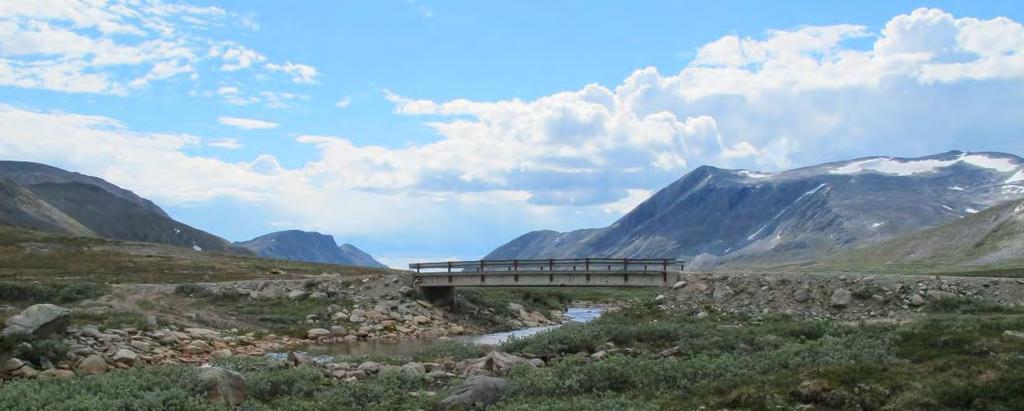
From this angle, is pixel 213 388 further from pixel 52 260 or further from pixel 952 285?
pixel 52 260

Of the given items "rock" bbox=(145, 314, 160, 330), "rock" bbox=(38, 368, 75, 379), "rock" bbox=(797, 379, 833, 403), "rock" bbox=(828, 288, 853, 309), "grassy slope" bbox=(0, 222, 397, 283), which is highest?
"grassy slope" bbox=(0, 222, 397, 283)

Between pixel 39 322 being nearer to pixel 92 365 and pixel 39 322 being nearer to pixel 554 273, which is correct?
pixel 92 365

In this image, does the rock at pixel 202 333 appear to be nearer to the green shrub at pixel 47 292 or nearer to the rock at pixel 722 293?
the green shrub at pixel 47 292

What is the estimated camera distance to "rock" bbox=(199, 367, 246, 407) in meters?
19.6

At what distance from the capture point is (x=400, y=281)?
59125 millimetres

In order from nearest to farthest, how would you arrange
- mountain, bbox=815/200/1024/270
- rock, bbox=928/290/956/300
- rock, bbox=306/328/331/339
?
1. rock, bbox=928/290/956/300
2. rock, bbox=306/328/331/339
3. mountain, bbox=815/200/1024/270

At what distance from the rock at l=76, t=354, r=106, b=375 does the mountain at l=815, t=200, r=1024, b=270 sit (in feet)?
408

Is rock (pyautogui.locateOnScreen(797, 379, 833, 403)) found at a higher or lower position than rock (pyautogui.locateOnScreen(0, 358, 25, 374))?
higher

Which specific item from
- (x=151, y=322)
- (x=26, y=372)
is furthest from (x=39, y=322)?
(x=151, y=322)

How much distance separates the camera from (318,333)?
147ft

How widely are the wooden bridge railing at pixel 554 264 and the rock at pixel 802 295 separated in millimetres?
7673

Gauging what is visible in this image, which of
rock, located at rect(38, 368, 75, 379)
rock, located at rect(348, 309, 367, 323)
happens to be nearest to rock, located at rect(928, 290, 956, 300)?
rock, located at rect(348, 309, 367, 323)

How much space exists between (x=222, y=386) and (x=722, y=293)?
28476mm

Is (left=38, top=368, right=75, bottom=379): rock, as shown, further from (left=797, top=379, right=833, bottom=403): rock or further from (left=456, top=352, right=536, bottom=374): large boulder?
(left=797, top=379, right=833, bottom=403): rock
